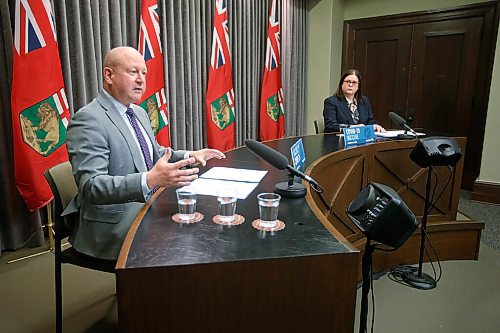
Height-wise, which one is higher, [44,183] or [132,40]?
[132,40]

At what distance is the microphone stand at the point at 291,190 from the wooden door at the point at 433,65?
11.6ft

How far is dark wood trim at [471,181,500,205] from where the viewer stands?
3.81m

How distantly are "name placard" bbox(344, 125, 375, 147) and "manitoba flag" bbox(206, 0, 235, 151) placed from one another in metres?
1.66

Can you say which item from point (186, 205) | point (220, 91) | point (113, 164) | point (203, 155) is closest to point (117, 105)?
point (113, 164)

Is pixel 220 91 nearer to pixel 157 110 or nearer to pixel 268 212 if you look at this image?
pixel 157 110

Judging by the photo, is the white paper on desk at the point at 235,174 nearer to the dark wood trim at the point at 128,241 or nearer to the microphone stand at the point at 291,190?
the microphone stand at the point at 291,190

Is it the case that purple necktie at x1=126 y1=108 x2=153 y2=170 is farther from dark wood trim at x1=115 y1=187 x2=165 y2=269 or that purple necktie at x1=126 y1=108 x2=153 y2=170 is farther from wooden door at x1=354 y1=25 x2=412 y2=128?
wooden door at x1=354 y1=25 x2=412 y2=128

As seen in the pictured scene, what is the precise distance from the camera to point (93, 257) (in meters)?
1.45

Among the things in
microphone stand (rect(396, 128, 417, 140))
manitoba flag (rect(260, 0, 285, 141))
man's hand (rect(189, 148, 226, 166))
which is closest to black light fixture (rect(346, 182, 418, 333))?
man's hand (rect(189, 148, 226, 166))

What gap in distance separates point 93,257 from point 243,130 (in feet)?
9.69

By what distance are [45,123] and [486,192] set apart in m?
3.96

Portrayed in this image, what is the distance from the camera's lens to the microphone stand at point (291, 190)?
1300 millimetres

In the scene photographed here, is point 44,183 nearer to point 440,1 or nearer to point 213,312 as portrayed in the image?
point 213,312

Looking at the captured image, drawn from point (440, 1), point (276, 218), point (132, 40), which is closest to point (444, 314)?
point (276, 218)
